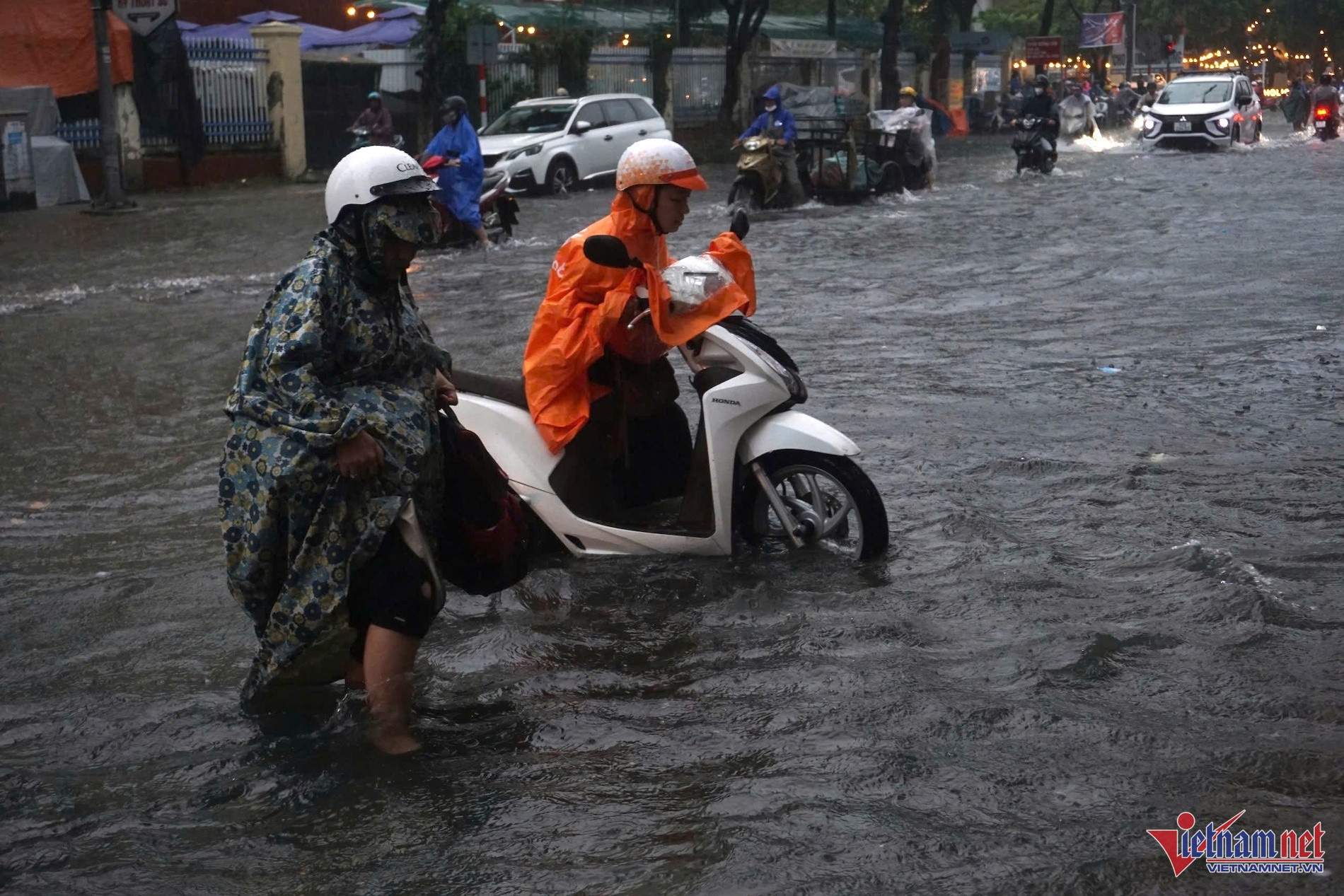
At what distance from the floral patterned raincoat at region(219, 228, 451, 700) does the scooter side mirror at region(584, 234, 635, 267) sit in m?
1.11

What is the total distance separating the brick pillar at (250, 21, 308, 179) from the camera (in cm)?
2652

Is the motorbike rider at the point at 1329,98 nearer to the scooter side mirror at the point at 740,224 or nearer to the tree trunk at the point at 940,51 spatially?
the tree trunk at the point at 940,51

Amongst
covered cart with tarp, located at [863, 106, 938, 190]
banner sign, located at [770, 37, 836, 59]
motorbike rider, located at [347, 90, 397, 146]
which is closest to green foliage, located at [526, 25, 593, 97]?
motorbike rider, located at [347, 90, 397, 146]

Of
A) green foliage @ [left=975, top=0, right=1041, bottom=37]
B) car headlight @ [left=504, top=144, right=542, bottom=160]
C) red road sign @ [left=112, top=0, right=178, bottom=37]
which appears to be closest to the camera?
red road sign @ [left=112, top=0, right=178, bottom=37]

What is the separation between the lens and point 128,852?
340 centimetres

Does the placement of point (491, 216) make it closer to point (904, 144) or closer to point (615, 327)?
point (904, 144)

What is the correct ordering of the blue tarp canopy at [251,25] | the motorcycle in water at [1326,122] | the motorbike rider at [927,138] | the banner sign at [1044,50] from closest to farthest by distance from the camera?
1. the motorbike rider at [927,138]
2. the blue tarp canopy at [251,25]
3. the motorcycle in water at [1326,122]
4. the banner sign at [1044,50]

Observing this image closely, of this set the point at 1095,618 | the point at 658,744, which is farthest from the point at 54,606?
the point at 1095,618

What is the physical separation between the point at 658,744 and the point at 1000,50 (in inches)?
2210

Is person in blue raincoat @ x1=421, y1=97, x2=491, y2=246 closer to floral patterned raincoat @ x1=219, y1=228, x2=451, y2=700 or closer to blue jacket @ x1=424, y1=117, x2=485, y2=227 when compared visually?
blue jacket @ x1=424, y1=117, x2=485, y2=227

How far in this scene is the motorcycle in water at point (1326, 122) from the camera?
36500mm

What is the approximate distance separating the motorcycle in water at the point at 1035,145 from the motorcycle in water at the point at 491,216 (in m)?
11.8

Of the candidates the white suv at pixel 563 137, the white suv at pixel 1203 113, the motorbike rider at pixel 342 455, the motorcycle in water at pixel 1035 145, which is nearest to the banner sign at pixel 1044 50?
the white suv at pixel 1203 113

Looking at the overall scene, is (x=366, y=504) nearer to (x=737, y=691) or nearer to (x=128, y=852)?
(x=128, y=852)
